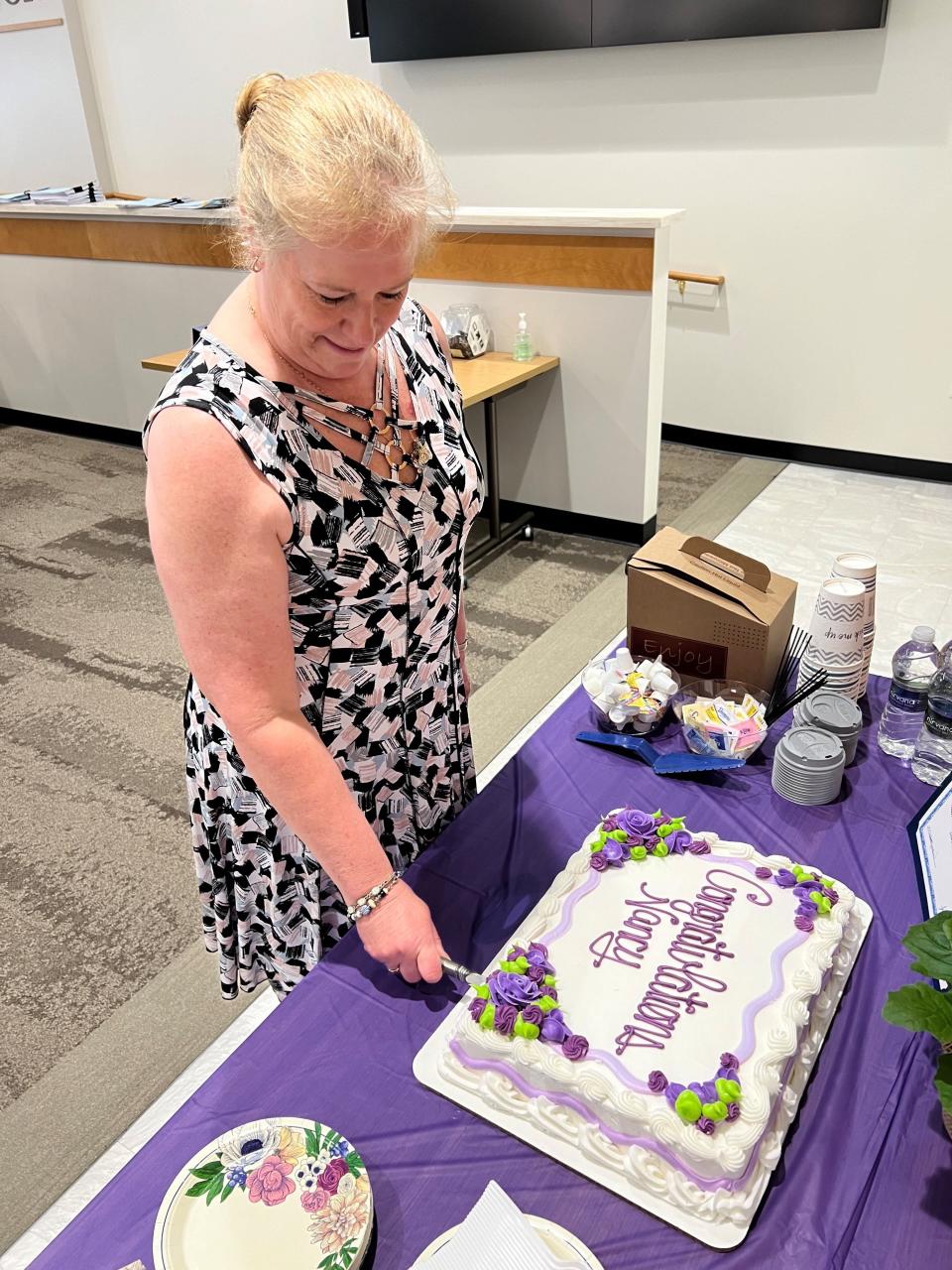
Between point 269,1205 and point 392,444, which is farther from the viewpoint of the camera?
point 392,444

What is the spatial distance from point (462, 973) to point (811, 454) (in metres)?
3.87

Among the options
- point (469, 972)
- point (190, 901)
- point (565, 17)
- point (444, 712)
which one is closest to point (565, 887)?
point (469, 972)

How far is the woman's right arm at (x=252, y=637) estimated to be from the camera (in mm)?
857

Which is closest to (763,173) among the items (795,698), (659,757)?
(795,698)

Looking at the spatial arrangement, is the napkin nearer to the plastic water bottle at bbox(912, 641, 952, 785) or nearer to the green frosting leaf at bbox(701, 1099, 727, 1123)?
the green frosting leaf at bbox(701, 1099, 727, 1123)

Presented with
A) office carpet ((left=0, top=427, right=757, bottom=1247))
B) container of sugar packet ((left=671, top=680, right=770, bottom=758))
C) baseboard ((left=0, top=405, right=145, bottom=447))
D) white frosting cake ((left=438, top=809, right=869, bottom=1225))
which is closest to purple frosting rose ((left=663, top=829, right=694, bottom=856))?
white frosting cake ((left=438, top=809, right=869, bottom=1225))

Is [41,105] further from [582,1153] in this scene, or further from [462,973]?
[582,1153]

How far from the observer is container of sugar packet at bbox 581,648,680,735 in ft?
4.43

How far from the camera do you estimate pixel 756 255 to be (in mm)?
4137

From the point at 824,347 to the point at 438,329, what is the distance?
3.38 meters

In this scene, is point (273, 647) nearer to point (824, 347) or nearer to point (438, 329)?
point (438, 329)

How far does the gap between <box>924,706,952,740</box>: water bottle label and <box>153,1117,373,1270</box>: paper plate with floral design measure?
865 mm

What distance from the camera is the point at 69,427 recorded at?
207 inches

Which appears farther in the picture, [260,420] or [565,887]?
[565,887]
